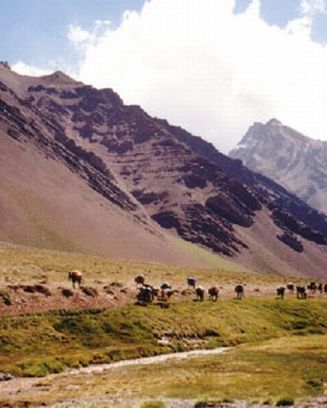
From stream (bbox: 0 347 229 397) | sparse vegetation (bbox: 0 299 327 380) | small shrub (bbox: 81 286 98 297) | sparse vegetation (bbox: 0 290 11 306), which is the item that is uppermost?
small shrub (bbox: 81 286 98 297)

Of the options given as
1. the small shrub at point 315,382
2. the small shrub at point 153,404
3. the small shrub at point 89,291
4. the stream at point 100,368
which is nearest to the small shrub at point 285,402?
the small shrub at point 153,404

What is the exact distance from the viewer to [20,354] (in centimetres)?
Result: 5206

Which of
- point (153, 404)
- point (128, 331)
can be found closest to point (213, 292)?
point (128, 331)

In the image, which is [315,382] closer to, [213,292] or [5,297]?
[5,297]

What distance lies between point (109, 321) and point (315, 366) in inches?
849

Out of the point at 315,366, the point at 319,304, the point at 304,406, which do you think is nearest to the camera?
the point at 304,406

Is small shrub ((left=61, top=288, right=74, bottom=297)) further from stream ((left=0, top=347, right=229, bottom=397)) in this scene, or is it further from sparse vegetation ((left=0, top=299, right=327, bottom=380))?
stream ((left=0, top=347, right=229, bottom=397))

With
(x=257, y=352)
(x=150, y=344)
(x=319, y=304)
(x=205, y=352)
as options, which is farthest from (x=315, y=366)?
(x=319, y=304)

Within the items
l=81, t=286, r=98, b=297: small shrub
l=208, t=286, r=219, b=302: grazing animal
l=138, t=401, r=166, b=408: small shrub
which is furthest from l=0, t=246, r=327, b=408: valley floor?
l=208, t=286, r=219, b=302: grazing animal

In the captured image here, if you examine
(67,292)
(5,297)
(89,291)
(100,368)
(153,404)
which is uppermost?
(89,291)

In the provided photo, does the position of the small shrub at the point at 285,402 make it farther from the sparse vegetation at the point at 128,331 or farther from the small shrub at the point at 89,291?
the small shrub at the point at 89,291

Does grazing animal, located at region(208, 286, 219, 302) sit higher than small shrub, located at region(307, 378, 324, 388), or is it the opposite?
grazing animal, located at region(208, 286, 219, 302)

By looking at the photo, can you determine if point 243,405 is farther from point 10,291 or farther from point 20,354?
point 10,291

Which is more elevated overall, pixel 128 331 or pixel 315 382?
pixel 315 382
